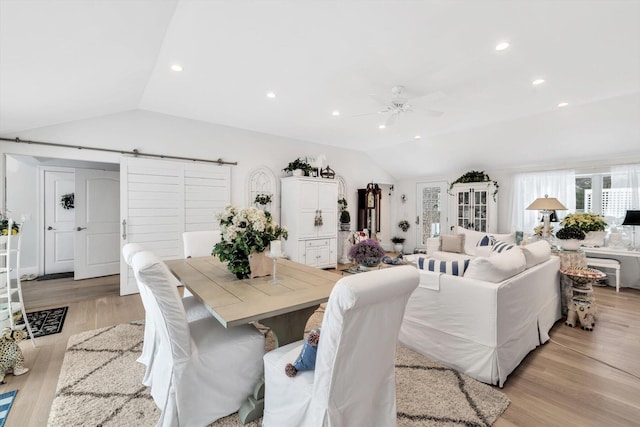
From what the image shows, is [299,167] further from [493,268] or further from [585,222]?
[585,222]

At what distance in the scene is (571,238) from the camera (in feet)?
11.1

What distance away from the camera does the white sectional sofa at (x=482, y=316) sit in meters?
1.98

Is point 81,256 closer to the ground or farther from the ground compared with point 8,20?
closer to the ground

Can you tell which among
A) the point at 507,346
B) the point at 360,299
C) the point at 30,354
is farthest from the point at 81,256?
the point at 507,346

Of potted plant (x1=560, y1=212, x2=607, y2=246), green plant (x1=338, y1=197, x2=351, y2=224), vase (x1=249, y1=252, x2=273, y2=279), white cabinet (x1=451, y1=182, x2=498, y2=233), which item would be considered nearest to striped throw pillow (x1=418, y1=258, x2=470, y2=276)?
vase (x1=249, y1=252, x2=273, y2=279)

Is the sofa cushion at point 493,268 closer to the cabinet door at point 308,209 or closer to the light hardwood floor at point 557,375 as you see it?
the light hardwood floor at point 557,375

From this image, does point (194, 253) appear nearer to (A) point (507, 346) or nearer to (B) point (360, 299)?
(B) point (360, 299)

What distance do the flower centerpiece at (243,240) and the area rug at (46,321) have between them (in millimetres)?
2235

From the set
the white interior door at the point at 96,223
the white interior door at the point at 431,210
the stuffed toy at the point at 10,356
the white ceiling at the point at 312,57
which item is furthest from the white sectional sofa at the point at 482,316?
the white interior door at the point at 96,223

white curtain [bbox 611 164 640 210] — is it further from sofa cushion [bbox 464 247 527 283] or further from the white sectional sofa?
sofa cushion [bbox 464 247 527 283]

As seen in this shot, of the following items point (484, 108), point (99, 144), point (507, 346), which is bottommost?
point (507, 346)

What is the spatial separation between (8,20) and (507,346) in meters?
3.77

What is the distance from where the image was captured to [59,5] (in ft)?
5.26

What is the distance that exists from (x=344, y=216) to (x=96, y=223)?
15.2 ft
